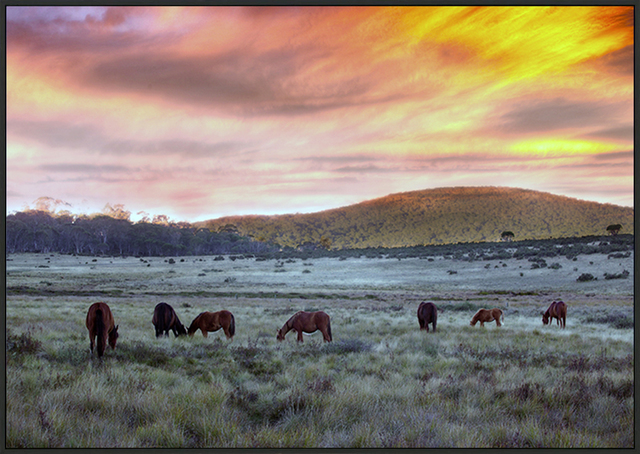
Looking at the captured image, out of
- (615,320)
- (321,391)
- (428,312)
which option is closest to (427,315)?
(428,312)

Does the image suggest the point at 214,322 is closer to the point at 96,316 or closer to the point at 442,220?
the point at 96,316

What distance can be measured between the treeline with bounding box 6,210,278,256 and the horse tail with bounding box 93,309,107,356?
7896cm

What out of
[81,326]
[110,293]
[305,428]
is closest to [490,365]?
[305,428]

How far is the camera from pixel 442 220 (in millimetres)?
113250

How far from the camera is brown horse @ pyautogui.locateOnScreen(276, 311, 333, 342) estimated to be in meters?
11.7

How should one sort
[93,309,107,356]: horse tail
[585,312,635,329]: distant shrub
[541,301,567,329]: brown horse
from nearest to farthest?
[93,309,107,356]: horse tail → [585,312,635,329]: distant shrub → [541,301,567,329]: brown horse

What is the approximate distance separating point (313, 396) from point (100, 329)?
17.6 ft

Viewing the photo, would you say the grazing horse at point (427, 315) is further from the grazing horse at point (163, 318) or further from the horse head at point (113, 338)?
the horse head at point (113, 338)

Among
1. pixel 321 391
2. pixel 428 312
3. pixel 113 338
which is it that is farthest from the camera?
pixel 428 312

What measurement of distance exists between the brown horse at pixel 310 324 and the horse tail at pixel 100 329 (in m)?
5.34

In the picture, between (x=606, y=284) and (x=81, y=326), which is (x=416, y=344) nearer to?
(x=81, y=326)

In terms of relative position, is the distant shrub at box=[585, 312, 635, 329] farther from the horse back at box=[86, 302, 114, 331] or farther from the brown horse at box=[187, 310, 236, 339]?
the horse back at box=[86, 302, 114, 331]

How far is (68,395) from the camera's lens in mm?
4953

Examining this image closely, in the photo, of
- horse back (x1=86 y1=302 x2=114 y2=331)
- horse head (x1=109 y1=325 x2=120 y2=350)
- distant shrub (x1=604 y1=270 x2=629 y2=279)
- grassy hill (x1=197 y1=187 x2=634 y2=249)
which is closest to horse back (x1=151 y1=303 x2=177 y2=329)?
horse head (x1=109 y1=325 x2=120 y2=350)
